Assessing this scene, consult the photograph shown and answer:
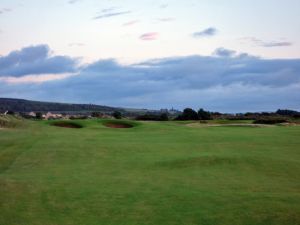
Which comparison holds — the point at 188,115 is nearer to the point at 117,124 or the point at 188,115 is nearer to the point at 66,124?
the point at 117,124

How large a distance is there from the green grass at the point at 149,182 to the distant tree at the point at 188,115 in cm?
4100

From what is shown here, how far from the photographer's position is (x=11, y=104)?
10638 cm

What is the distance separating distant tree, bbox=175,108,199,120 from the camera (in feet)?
229

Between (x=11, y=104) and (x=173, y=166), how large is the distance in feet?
298

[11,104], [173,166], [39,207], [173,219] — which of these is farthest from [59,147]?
[11,104]

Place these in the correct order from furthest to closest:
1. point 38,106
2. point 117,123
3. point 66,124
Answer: point 38,106
point 117,123
point 66,124

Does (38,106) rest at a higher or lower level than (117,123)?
higher

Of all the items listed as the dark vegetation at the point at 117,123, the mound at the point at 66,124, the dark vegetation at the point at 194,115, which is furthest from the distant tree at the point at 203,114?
the mound at the point at 66,124

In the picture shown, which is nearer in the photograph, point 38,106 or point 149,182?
point 149,182

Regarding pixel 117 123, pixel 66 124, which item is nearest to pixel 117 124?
pixel 117 123

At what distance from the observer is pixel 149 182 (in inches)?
658

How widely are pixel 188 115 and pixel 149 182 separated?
54587mm

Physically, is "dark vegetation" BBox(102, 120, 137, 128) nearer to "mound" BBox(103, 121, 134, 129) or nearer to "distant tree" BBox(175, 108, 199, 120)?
"mound" BBox(103, 121, 134, 129)

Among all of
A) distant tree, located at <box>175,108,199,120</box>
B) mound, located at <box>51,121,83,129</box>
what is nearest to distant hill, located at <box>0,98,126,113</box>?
distant tree, located at <box>175,108,199,120</box>
